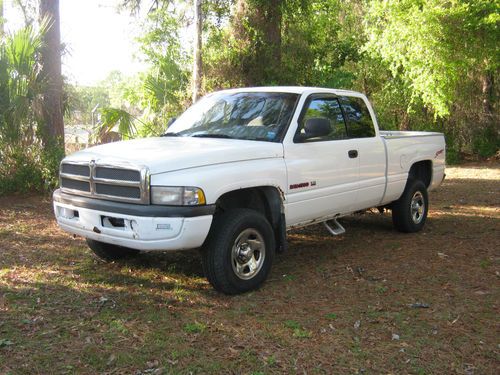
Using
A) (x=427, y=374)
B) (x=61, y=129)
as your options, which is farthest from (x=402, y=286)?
(x=61, y=129)

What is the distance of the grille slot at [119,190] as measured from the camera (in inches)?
181

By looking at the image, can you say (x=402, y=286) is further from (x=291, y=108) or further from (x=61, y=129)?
(x=61, y=129)

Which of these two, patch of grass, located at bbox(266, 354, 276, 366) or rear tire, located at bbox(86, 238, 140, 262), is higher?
rear tire, located at bbox(86, 238, 140, 262)

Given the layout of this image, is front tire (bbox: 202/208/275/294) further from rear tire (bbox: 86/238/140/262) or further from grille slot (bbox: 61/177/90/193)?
rear tire (bbox: 86/238/140/262)

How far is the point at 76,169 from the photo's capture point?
16.9 feet

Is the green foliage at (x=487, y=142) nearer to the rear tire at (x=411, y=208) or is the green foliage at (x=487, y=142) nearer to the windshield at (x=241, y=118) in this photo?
the rear tire at (x=411, y=208)

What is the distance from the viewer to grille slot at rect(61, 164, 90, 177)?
16.5 feet

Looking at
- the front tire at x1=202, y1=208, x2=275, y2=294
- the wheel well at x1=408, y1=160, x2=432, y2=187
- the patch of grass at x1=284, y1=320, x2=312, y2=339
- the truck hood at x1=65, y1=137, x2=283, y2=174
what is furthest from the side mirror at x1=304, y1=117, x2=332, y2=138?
the wheel well at x1=408, y1=160, x2=432, y2=187

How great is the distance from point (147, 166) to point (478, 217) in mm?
6403

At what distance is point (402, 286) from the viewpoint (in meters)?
5.34

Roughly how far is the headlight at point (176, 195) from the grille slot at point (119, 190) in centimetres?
17

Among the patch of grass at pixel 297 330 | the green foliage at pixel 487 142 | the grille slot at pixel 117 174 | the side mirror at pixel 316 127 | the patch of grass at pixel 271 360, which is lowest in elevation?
the patch of grass at pixel 271 360

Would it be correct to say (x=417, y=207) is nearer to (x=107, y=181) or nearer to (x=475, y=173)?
(x=107, y=181)

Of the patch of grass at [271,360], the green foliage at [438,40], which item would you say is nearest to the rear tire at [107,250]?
the patch of grass at [271,360]
